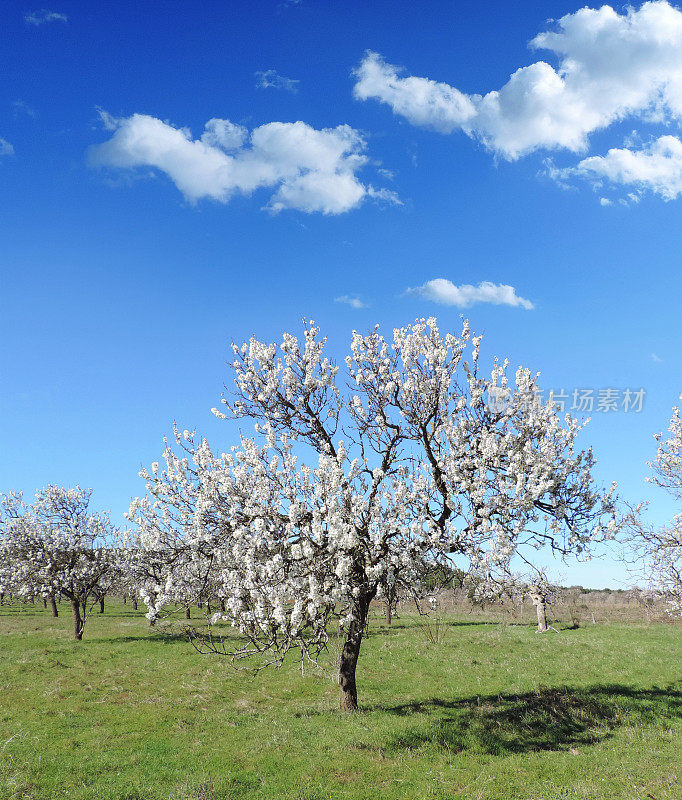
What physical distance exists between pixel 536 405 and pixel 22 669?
98.5ft

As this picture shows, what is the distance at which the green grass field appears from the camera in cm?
1391

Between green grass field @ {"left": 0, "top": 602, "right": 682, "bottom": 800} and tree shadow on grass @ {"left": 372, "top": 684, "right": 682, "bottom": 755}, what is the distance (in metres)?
0.08

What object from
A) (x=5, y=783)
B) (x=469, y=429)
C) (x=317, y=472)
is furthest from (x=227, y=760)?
(x=469, y=429)

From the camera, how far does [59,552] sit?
132 feet

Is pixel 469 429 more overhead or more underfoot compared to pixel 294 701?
more overhead

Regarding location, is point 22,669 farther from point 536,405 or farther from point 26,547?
point 536,405

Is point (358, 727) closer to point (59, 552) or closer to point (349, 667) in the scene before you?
point (349, 667)

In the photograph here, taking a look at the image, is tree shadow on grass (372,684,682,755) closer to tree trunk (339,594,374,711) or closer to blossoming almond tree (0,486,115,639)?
tree trunk (339,594,374,711)

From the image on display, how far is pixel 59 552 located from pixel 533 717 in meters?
35.8

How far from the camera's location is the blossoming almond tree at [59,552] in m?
39.0

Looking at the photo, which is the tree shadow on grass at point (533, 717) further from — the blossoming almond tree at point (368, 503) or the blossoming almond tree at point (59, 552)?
the blossoming almond tree at point (59, 552)

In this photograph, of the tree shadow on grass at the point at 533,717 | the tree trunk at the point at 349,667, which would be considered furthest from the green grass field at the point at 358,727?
the tree trunk at the point at 349,667

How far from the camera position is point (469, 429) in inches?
695

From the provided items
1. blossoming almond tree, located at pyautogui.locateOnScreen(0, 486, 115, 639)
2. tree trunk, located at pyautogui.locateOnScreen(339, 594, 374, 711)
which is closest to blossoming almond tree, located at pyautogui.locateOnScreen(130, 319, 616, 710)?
tree trunk, located at pyautogui.locateOnScreen(339, 594, 374, 711)
